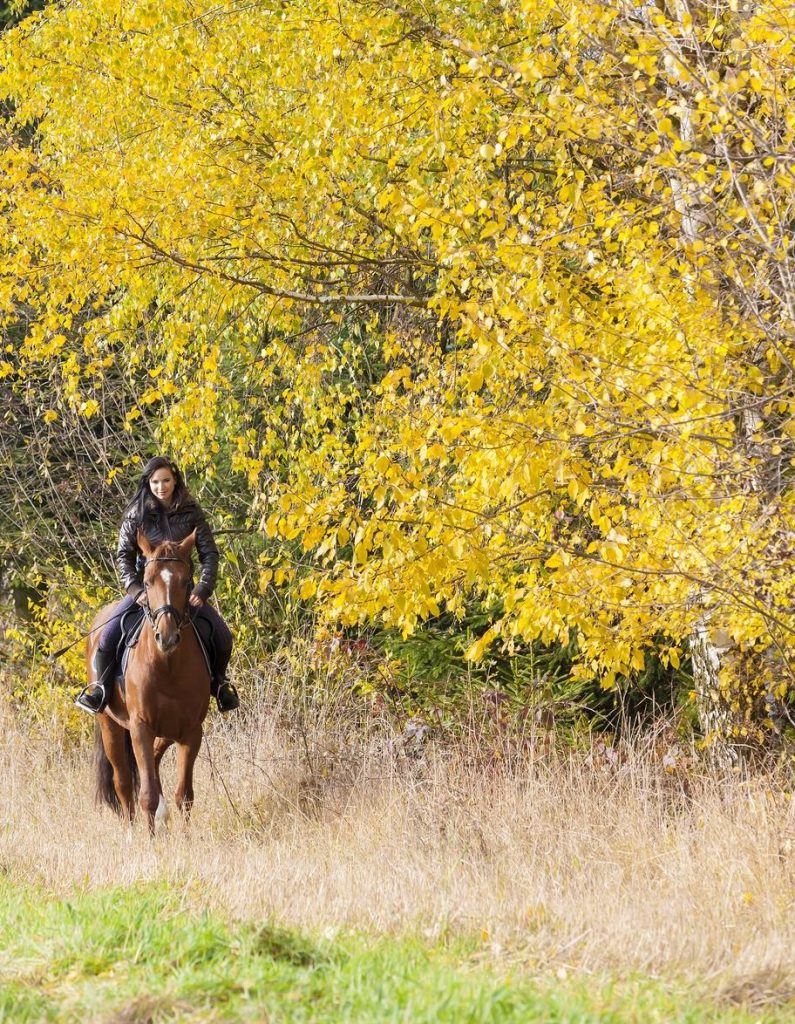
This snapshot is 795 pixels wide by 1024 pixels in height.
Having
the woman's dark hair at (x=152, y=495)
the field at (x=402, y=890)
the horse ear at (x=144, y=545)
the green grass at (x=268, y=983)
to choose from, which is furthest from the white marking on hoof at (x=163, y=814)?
the green grass at (x=268, y=983)

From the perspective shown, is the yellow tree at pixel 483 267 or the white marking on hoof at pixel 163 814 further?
the white marking on hoof at pixel 163 814

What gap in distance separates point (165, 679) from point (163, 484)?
49.3 inches

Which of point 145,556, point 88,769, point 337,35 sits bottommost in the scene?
point 88,769

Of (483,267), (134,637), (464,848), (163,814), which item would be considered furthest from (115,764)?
(483,267)

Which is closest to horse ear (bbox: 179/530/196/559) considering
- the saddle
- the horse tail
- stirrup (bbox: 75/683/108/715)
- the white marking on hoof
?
the saddle

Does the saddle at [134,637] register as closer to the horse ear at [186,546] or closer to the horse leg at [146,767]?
the horse leg at [146,767]

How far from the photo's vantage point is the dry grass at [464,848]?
5.34 m

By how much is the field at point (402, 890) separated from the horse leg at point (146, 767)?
0.64 feet

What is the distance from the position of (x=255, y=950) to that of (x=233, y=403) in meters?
6.22

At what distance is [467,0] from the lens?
8.95 meters

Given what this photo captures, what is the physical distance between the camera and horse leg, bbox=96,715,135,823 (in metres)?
9.61

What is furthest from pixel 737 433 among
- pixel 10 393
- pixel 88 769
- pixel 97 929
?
pixel 10 393

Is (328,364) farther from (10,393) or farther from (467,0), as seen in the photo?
(10,393)

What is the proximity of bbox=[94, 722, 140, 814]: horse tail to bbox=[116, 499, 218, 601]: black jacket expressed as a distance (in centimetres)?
139
